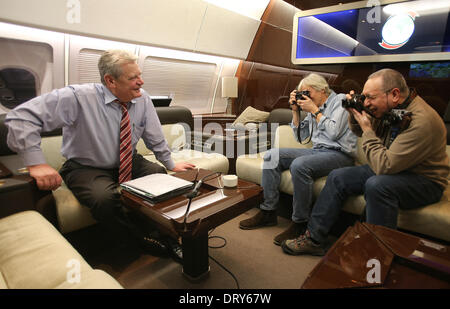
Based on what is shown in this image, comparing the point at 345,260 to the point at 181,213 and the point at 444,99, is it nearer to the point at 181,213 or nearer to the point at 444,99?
the point at 181,213

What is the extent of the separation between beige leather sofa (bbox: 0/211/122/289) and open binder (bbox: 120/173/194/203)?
0.42 meters

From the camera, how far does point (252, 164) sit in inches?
102

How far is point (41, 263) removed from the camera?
1042 mm

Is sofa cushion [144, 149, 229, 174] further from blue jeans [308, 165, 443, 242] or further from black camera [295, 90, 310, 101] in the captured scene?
blue jeans [308, 165, 443, 242]

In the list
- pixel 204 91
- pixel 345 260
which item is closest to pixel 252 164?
pixel 345 260

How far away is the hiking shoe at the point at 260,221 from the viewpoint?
2373 mm

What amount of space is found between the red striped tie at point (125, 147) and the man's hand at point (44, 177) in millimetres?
423

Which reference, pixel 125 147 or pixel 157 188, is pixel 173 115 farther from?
pixel 157 188

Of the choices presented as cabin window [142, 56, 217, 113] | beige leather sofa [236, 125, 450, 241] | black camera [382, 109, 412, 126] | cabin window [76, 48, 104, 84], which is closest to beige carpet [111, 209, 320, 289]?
beige leather sofa [236, 125, 450, 241]

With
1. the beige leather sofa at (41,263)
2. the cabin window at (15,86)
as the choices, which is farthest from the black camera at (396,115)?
the cabin window at (15,86)

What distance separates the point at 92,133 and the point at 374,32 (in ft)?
9.87

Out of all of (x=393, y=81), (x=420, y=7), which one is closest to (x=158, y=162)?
(x=393, y=81)

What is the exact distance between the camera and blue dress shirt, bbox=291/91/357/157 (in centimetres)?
218
